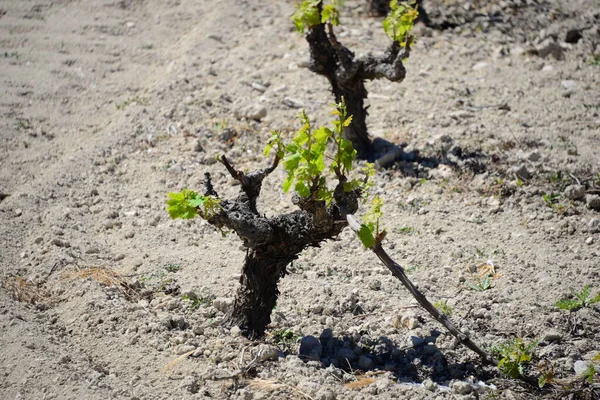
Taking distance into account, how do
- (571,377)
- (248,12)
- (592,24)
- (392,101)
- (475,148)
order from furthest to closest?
(248,12) → (592,24) → (392,101) → (475,148) → (571,377)

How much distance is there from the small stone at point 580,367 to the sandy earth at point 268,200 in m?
0.02

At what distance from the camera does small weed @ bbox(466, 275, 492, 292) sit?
15.2 feet

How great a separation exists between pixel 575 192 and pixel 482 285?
1.38 meters

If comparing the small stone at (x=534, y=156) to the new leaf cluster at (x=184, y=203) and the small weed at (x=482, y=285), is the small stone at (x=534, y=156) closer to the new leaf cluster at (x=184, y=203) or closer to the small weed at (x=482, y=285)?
the small weed at (x=482, y=285)

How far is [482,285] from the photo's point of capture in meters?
4.67

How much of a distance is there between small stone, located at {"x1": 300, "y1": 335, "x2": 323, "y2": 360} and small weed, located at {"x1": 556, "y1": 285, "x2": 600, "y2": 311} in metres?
1.44

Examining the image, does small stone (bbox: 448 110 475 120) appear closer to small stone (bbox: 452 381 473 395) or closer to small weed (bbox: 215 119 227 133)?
small weed (bbox: 215 119 227 133)

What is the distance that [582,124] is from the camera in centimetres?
654

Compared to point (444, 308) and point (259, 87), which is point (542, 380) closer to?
point (444, 308)

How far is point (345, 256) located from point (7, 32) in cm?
545

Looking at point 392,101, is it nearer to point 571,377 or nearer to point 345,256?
point 345,256

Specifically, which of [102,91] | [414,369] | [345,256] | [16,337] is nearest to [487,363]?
[414,369]

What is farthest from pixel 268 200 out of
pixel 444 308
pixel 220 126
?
pixel 444 308

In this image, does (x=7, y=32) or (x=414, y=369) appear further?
(x=7, y=32)
